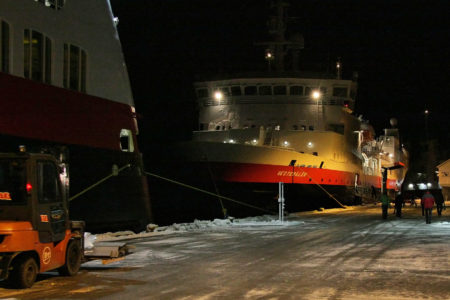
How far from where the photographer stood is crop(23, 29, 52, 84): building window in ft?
44.0

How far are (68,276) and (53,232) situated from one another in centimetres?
98

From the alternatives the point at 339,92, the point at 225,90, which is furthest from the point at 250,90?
the point at 339,92

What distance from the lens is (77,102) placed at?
1479 cm

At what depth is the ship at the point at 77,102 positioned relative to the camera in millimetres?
12875

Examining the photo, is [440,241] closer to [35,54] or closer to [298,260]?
[298,260]

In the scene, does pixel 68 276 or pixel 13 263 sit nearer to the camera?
pixel 13 263

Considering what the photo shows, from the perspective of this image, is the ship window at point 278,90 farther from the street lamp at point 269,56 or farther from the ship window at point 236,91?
the street lamp at point 269,56

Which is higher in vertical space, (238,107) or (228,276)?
(238,107)

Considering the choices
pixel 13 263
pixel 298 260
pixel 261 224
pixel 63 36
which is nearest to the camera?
pixel 13 263

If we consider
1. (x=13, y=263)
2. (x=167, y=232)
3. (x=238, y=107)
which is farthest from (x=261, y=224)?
(x=238, y=107)

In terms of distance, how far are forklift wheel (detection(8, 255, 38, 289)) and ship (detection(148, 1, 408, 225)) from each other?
18.5 metres

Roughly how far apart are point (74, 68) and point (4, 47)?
2.67m

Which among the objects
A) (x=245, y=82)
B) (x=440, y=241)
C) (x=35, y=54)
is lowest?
(x=440, y=241)

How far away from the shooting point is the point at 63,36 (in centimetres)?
1478
